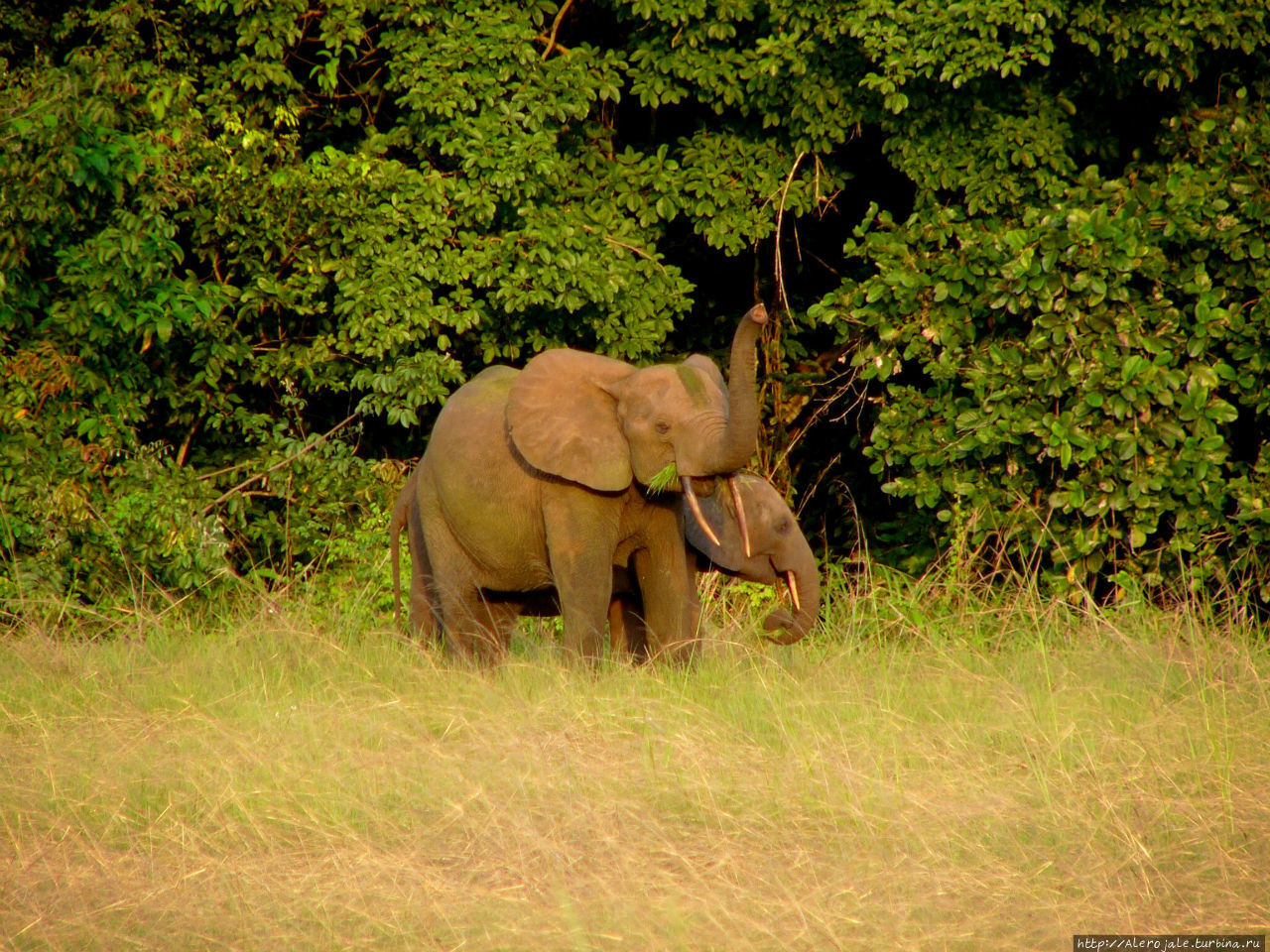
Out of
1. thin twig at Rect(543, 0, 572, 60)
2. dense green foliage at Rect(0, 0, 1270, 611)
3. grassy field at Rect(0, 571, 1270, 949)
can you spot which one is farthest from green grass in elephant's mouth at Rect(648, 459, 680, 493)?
thin twig at Rect(543, 0, 572, 60)

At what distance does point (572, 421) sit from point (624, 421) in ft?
0.69

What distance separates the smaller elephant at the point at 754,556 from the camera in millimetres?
6516

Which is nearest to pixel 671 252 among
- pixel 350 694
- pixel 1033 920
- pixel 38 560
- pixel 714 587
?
pixel 714 587

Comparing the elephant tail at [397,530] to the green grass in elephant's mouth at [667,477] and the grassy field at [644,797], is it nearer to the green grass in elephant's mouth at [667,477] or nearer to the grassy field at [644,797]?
the grassy field at [644,797]

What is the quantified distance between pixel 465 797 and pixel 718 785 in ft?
2.64

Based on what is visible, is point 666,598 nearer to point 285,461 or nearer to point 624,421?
point 624,421

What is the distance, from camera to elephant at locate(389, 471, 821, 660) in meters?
6.52

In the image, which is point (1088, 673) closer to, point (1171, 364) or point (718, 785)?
point (718, 785)

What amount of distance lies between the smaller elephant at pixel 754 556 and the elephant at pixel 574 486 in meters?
0.19

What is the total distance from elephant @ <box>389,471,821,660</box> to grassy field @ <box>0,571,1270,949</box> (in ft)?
1.16

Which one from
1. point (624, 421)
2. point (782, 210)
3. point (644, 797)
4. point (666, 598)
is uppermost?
point (782, 210)

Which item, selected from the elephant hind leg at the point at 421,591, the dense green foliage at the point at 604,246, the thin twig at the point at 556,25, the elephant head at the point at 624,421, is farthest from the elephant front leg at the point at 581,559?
the thin twig at the point at 556,25

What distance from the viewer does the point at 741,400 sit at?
217 inches

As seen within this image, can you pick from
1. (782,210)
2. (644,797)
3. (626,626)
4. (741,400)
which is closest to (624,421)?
(741,400)
